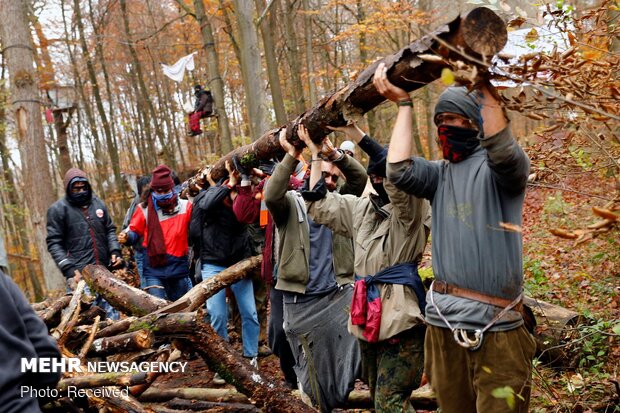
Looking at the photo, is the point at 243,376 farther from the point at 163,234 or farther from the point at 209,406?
the point at 163,234

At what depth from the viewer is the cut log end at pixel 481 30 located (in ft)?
8.46

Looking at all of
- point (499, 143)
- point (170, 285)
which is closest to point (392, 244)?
point (499, 143)

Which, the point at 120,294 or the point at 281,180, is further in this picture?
the point at 120,294

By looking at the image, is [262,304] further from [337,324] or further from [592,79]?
[592,79]

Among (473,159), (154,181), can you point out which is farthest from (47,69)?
(473,159)

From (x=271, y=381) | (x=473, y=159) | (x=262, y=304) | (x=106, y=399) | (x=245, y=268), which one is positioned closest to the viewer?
(x=473, y=159)

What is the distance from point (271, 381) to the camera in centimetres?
436

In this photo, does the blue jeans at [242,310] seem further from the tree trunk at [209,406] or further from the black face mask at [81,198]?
the black face mask at [81,198]

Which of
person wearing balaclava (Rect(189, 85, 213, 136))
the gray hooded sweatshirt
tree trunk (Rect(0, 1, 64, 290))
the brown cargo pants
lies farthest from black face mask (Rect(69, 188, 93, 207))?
person wearing balaclava (Rect(189, 85, 213, 136))

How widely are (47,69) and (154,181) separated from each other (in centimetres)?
1953

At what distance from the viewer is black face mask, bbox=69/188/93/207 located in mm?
7164

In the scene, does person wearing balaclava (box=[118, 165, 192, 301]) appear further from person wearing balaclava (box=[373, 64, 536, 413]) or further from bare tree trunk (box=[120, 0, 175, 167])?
bare tree trunk (box=[120, 0, 175, 167])

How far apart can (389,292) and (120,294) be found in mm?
2965

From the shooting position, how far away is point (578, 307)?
5.66m
